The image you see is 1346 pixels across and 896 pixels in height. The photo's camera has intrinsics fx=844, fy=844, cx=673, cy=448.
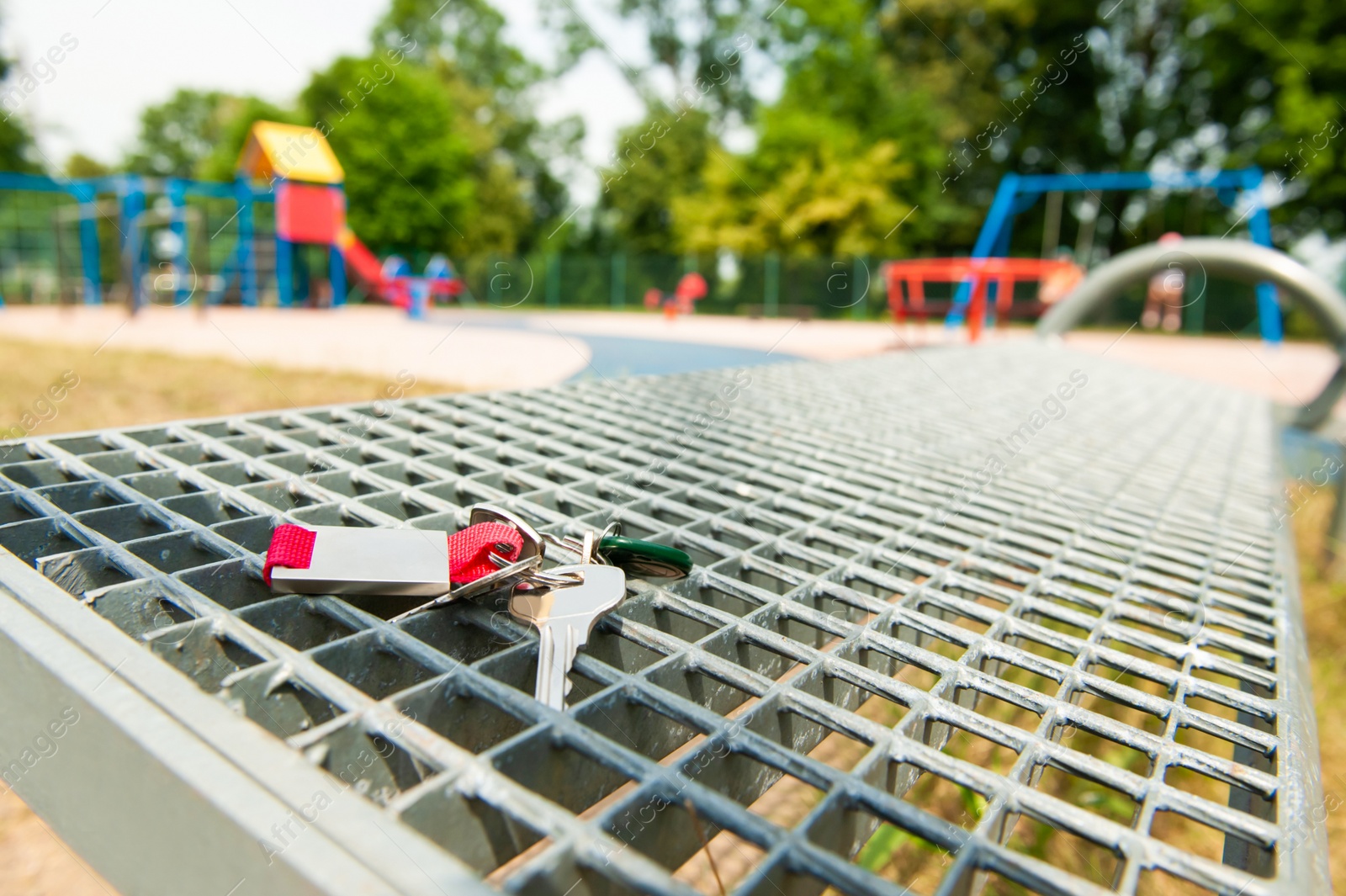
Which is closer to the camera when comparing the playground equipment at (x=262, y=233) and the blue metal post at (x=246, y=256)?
the playground equipment at (x=262, y=233)

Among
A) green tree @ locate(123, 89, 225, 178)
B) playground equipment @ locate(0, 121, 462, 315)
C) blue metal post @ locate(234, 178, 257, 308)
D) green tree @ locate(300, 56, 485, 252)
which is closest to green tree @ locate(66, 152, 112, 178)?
green tree @ locate(123, 89, 225, 178)

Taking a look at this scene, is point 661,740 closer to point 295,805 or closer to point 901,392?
point 295,805

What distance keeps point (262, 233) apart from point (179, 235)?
3.18 m

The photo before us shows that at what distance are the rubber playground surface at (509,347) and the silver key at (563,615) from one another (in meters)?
2.05

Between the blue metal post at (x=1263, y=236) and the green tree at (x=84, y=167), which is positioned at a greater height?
the green tree at (x=84, y=167)

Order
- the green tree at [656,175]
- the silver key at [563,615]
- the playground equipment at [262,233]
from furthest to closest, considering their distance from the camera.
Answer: the green tree at [656,175]
the playground equipment at [262,233]
the silver key at [563,615]

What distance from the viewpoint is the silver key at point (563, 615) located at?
29.7 inches

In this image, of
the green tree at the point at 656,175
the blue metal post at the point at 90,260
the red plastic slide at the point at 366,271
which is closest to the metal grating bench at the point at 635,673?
the red plastic slide at the point at 366,271

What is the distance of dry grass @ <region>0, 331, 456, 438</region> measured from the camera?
3871 mm

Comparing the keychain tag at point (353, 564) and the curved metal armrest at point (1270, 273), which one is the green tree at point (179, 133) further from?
the keychain tag at point (353, 564)

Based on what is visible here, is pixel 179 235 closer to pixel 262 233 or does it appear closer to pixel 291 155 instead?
pixel 291 155

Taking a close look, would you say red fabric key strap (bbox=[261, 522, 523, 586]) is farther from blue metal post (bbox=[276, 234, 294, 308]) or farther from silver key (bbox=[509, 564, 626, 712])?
blue metal post (bbox=[276, 234, 294, 308])

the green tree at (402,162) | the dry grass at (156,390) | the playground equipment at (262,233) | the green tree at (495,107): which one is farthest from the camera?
the green tree at (495,107)

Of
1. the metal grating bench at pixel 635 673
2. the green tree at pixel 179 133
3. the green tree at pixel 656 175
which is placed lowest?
the metal grating bench at pixel 635 673
